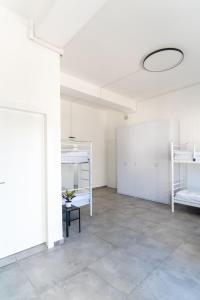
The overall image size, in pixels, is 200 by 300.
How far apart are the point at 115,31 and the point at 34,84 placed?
1.42 m

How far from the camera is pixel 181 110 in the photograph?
4781mm

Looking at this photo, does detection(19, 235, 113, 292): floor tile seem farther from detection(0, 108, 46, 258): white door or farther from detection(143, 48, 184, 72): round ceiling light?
detection(143, 48, 184, 72): round ceiling light

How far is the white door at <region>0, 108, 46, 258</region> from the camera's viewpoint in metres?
2.31

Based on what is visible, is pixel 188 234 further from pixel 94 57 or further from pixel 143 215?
pixel 94 57

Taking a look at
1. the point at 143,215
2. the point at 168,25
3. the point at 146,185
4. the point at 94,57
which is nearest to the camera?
the point at 168,25

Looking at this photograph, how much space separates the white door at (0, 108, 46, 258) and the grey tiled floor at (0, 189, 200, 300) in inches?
12.1

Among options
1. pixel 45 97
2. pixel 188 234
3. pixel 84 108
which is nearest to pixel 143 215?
Result: pixel 188 234

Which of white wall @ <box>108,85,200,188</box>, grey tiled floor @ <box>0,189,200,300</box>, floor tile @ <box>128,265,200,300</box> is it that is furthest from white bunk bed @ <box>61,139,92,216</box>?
white wall @ <box>108,85,200,188</box>

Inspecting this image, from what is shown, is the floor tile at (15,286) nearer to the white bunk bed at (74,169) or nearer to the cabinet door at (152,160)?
the white bunk bed at (74,169)

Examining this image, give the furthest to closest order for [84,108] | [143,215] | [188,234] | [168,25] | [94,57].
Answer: [84,108] < [143,215] < [94,57] < [188,234] < [168,25]

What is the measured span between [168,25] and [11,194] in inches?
125

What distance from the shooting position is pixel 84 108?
6.36 meters

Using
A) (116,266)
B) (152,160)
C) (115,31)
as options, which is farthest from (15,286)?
(152,160)

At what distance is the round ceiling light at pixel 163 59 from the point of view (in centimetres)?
293
